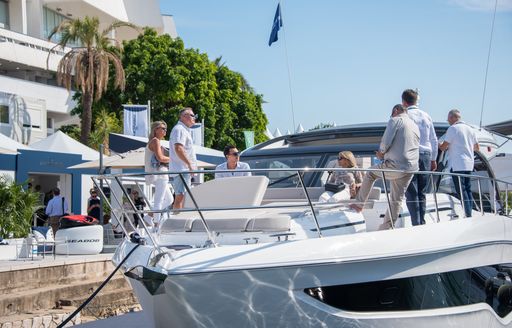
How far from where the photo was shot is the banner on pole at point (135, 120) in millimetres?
24938

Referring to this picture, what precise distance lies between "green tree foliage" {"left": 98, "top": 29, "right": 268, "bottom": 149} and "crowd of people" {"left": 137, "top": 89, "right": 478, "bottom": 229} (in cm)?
2810

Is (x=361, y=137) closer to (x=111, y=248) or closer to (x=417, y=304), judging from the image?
(x=417, y=304)

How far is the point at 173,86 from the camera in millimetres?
36562

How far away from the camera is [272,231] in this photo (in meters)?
5.39

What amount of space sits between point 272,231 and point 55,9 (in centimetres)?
4168

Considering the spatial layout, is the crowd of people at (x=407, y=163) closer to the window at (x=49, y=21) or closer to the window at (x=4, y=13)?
the window at (x=4, y=13)

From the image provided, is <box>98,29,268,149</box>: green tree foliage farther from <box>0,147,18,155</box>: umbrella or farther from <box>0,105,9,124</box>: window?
<box>0,147,18,155</box>: umbrella

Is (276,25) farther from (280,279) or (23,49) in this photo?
(23,49)

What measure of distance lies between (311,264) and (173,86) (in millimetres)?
32256

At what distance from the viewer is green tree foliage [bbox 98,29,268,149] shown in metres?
36.8

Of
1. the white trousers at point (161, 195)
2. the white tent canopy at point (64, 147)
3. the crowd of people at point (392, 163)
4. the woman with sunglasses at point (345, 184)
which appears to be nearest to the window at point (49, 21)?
the white tent canopy at point (64, 147)

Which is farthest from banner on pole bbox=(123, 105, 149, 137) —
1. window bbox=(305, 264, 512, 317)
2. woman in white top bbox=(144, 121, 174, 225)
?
window bbox=(305, 264, 512, 317)

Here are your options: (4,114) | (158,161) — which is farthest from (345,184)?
(4,114)

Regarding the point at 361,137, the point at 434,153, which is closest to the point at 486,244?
the point at 434,153
